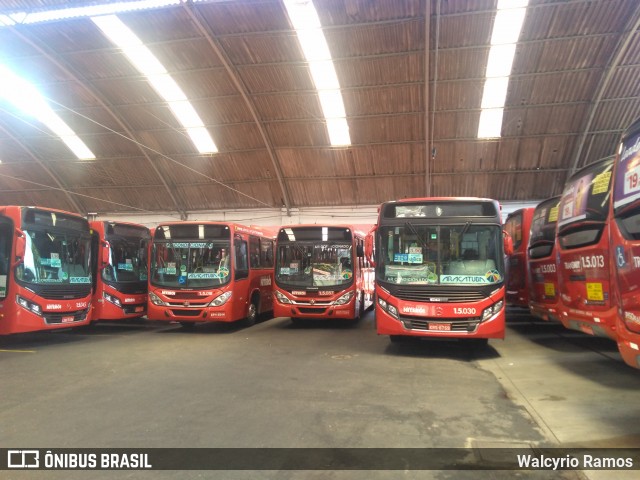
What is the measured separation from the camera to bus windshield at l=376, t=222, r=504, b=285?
7742 millimetres

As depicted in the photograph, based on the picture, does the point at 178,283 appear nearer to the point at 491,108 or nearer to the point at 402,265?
the point at 402,265

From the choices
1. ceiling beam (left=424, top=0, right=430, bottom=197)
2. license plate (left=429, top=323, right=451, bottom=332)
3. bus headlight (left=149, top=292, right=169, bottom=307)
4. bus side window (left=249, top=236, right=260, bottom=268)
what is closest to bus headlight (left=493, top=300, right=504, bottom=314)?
license plate (left=429, top=323, right=451, bottom=332)

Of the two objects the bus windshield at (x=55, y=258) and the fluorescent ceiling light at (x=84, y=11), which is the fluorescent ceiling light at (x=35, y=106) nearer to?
the fluorescent ceiling light at (x=84, y=11)

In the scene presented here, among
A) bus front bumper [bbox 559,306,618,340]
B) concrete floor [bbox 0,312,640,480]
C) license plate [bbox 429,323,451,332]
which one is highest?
bus front bumper [bbox 559,306,618,340]

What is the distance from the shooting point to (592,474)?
334cm

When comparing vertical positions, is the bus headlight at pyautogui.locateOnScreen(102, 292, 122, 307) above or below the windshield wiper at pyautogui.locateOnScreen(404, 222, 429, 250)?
below

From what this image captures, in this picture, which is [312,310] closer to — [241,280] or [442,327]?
[241,280]

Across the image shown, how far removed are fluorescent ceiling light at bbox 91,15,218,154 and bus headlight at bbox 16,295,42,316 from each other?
472 inches

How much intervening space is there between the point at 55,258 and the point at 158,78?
12.0m

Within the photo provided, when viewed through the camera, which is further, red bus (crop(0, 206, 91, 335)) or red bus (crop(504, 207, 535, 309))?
red bus (crop(504, 207, 535, 309))

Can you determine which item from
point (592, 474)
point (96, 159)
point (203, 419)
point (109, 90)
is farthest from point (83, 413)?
point (96, 159)

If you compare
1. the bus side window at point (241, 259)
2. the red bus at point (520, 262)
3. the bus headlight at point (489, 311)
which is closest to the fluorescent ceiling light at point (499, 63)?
the red bus at point (520, 262)

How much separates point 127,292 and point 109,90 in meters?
12.5

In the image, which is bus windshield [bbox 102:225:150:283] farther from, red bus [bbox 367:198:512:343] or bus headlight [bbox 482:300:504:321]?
bus headlight [bbox 482:300:504:321]
